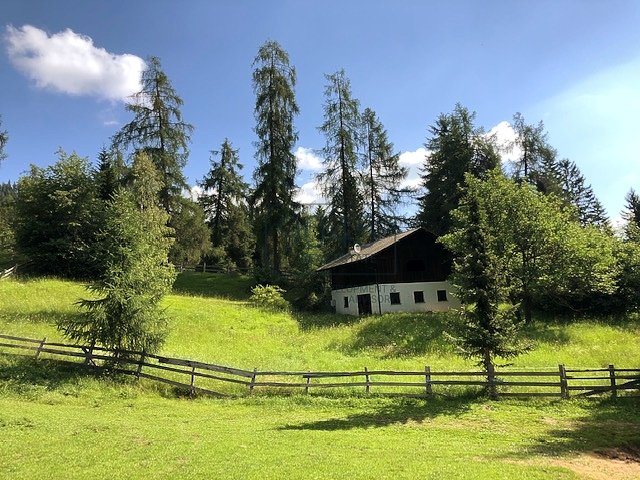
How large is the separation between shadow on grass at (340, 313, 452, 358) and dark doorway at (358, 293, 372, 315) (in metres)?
3.52

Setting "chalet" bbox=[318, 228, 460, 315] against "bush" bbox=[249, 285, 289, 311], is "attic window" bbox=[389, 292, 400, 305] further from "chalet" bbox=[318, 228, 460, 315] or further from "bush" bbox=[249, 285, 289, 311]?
"bush" bbox=[249, 285, 289, 311]

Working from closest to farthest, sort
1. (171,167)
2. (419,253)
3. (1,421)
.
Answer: (1,421) → (419,253) → (171,167)

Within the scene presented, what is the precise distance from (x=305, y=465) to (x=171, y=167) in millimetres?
39521

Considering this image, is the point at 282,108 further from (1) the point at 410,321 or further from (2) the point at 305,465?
(2) the point at 305,465

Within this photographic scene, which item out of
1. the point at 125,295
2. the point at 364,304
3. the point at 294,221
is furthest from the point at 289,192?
the point at 125,295

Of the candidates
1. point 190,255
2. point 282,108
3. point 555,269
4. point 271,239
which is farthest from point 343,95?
point 555,269

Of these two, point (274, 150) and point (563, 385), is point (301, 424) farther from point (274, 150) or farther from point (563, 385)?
point (274, 150)

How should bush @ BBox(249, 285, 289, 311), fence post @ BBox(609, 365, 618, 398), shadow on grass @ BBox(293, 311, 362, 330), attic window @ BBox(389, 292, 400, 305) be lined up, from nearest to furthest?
fence post @ BBox(609, 365, 618, 398)
shadow on grass @ BBox(293, 311, 362, 330)
bush @ BBox(249, 285, 289, 311)
attic window @ BBox(389, 292, 400, 305)

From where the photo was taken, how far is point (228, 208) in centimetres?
6019

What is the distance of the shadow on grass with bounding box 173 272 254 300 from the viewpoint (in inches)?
1640

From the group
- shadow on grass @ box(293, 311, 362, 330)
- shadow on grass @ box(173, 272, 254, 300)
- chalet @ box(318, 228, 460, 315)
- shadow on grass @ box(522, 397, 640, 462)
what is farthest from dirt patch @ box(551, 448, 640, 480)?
shadow on grass @ box(173, 272, 254, 300)

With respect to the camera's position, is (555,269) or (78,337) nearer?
(78,337)

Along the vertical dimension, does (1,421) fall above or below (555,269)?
below

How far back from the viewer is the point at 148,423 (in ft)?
42.5
